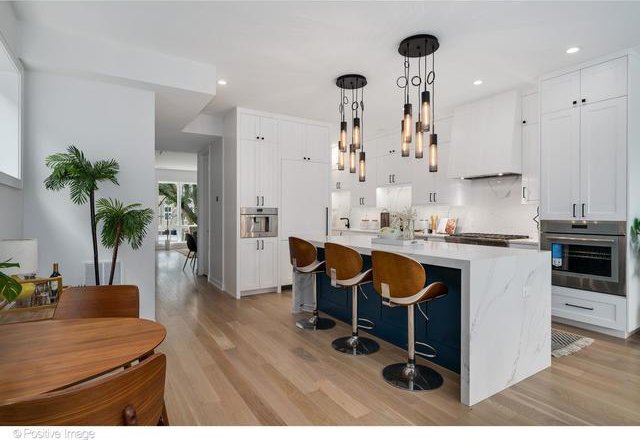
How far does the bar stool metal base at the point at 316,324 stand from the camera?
363cm

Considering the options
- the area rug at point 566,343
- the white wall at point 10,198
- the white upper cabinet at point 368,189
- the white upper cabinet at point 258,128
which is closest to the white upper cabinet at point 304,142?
the white upper cabinet at point 258,128

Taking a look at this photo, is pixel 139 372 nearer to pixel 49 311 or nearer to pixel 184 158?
pixel 49 311

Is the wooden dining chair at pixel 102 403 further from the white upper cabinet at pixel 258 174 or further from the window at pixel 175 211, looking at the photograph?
the window at pixel 175 211

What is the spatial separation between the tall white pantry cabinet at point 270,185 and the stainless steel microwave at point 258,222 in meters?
0.06

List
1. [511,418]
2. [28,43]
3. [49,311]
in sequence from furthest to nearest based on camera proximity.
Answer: [28,43], [49,311], [511,418]

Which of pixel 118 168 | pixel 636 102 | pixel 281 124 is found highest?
pixel 281 124

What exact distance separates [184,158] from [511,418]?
9.43 m

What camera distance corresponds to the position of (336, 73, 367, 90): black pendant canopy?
12.9 ft

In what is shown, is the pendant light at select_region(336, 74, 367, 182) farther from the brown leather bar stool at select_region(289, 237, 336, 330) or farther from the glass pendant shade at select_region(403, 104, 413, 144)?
the brown leather bar stool at select_region(289, 237, 336, 330)

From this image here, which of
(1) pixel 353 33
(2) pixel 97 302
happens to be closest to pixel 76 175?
(2) pixel 97 302

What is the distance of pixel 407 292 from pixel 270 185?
11.2 ft

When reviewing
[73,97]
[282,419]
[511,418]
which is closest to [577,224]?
[511,418]

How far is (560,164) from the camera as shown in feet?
12.6

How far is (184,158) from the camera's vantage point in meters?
9.56
